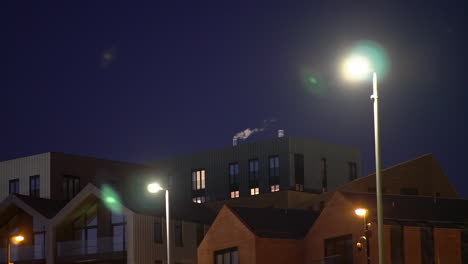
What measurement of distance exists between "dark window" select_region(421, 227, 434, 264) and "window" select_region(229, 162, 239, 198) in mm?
41551

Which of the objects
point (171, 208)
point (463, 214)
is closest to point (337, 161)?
point (171, 208)

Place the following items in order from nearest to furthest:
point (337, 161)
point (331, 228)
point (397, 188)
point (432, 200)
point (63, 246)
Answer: point (331, 228) < point (432, 200) < point (63, 246) < point (397, 188) < point (337, 161)

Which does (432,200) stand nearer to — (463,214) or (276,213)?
(463,214)

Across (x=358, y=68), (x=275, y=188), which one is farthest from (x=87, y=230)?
(x=358, y=68)

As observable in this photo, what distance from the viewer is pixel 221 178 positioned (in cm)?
9419

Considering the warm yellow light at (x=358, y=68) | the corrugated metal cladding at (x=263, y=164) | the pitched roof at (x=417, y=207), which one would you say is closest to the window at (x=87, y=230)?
the pitched roof at (x=417, y=207)

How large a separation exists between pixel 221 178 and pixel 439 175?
83.0 ft

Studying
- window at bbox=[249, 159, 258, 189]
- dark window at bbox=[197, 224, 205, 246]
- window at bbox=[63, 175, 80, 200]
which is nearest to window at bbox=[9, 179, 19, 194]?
window at bbox=[63, 175, 80, 200]

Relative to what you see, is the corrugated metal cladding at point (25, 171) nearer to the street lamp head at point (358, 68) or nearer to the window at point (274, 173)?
the window at point (274, 173)

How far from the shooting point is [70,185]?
7881cm

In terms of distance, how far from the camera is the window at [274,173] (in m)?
90.1

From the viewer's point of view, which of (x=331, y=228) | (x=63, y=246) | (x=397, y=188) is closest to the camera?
(x=331, y=228)

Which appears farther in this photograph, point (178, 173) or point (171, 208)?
point (178, 173)

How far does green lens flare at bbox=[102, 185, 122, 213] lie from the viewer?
2517 inches
